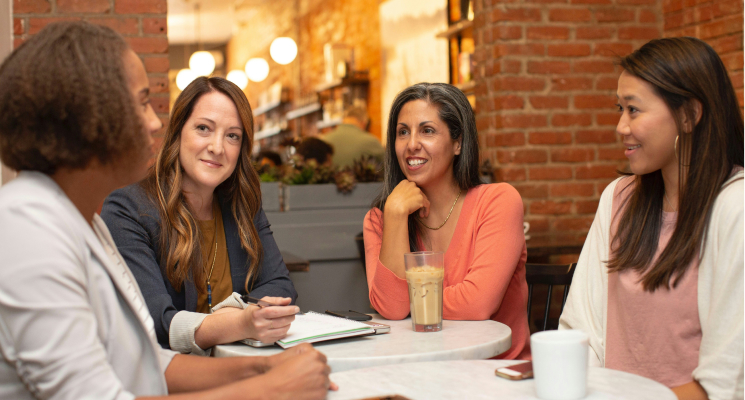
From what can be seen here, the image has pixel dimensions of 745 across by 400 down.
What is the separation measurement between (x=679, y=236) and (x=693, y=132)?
23 cm

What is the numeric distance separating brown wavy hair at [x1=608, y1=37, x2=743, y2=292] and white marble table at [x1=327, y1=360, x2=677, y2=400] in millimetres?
403

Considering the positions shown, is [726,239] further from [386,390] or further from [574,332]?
[386,390]

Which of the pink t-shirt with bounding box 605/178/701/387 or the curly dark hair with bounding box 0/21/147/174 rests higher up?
the curly dark hair with bounding box 0/21/147/174

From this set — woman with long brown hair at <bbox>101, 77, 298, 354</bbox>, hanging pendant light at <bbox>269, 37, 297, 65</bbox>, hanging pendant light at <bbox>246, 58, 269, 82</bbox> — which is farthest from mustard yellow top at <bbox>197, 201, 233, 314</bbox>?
hanging pendant light at <bbox>246, 58, 269, 82</bbox>

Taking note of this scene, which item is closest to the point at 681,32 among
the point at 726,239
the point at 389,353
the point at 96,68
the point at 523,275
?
the point at 523,275

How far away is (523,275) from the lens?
1889 millimetres

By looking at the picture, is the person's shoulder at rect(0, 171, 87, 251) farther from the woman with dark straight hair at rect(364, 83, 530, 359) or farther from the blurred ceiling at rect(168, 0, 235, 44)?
the blurred ceiling at rect(168, 0, 235, 44)

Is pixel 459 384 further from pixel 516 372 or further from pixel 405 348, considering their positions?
pixel 405 348

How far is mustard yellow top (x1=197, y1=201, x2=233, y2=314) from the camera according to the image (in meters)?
1.82

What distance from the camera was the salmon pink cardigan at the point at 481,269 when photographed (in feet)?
5.40

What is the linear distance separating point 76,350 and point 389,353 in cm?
60

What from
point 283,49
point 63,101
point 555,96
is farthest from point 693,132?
point 283,49

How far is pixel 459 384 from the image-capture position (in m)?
1.04

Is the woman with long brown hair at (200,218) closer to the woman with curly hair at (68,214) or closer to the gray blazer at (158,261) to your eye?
the gray blazer at (158,261)
